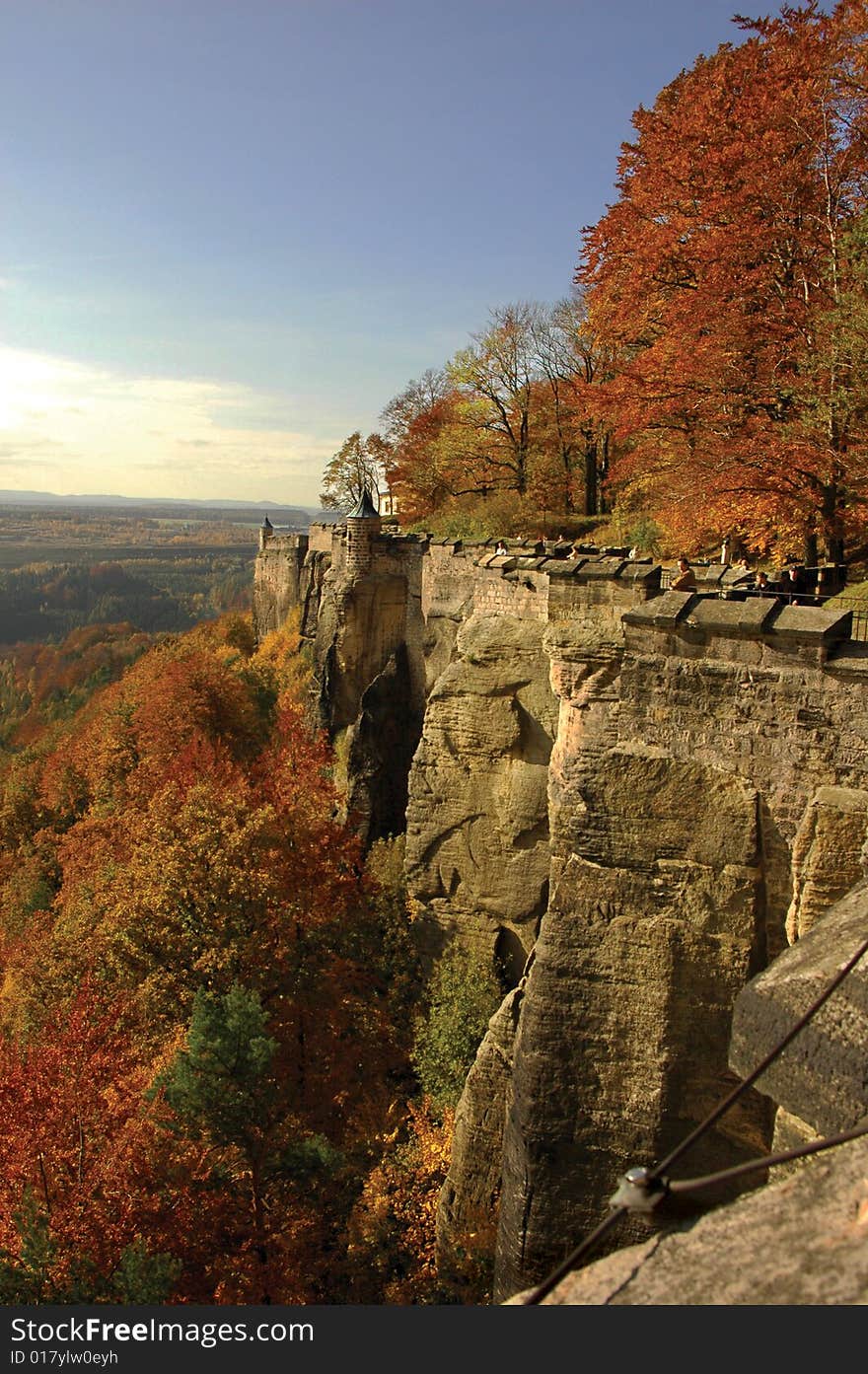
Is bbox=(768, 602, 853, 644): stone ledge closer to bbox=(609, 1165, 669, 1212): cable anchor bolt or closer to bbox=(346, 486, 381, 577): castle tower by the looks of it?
bbox=(609, 1165, 669, 1212): cable anchor bolt

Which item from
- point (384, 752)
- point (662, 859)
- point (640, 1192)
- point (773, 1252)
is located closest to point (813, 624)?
point (662, 859)

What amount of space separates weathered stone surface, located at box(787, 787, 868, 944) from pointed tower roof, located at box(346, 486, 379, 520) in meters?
18.8

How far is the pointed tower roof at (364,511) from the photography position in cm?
2409

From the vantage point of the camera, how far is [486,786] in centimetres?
1659

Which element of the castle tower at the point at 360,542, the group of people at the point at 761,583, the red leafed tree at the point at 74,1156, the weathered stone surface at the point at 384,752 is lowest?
the red leafed tree at the point at 74,1156

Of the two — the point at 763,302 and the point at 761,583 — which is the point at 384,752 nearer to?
the point at 763,302

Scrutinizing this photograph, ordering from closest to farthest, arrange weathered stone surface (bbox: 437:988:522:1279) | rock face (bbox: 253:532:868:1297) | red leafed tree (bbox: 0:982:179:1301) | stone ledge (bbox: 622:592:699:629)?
rock face (bbox: 253:532:868:1297), stone ledge (bbox: 622:592:699:629), red leafed tree (bbox: 0:982:179:1301), weathered stone surface (bbox: 437:988:522:1279)

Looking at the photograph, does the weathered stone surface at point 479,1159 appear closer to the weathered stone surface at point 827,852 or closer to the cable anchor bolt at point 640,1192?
the weathered stone surface at point 827,852

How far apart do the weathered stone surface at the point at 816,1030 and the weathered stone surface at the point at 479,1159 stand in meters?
7.01

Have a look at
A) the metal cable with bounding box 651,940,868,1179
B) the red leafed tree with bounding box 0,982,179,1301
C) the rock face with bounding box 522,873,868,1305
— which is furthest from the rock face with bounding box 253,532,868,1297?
the red leafed tree with bounding box 0,982,179,1301

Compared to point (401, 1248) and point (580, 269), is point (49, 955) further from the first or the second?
point (580, 269)

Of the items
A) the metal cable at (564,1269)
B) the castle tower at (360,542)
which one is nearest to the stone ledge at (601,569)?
the metal cable at (564,1269)

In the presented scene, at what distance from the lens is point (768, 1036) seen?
4879 mm

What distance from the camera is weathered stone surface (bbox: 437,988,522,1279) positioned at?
1134 cm
